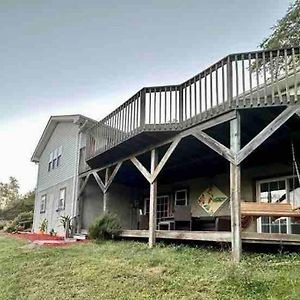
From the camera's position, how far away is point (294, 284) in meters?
4.91

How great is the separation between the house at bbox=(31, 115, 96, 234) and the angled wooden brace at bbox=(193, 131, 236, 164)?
7684 mm

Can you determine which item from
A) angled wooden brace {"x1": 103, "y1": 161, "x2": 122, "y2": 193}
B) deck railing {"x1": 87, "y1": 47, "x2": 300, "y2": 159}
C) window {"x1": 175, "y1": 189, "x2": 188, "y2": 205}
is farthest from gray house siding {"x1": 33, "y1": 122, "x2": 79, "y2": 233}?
deck railing {"x1": 87, "y1": 47, "x2": 300, "y2": 159}

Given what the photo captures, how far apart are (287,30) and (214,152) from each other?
25.8 feet

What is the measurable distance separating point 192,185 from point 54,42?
24.2 ft

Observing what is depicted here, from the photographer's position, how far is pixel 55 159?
18.0 metres

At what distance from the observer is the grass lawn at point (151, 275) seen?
4.99m

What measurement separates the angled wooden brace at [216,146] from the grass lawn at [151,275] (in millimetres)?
1831

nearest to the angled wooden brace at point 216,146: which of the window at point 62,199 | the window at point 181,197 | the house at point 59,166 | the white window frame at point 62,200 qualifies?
the window at point 181,197

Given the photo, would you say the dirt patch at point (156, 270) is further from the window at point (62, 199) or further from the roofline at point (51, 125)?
the window at point (62, 199)

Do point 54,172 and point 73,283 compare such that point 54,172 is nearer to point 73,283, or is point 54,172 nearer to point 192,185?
point 192,185

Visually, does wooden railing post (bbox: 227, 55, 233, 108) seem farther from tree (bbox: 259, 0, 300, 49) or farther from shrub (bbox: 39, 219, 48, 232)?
shrub (bbox: 39, 219, 48, 232)

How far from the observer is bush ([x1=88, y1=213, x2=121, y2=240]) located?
35.4 feet

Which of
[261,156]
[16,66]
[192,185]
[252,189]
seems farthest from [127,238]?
[16,66]

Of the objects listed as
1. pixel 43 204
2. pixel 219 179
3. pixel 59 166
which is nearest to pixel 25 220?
pixel 43 204
